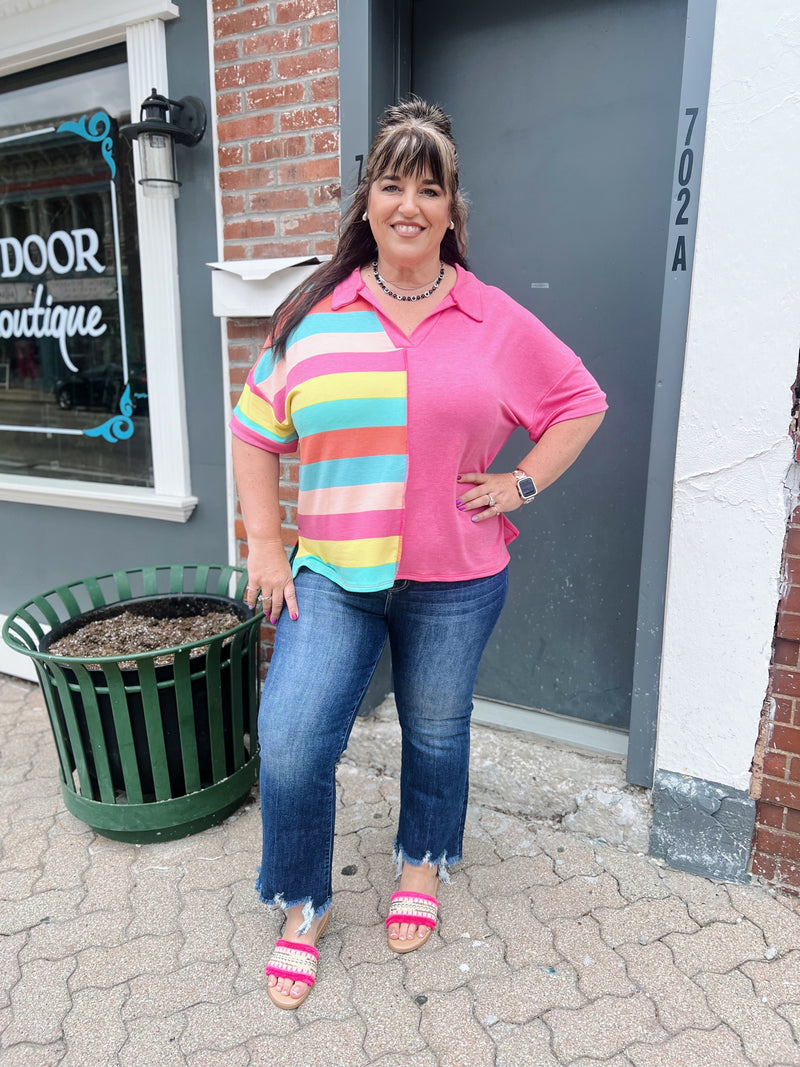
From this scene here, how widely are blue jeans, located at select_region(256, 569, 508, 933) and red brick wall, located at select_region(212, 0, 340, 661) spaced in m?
1.05

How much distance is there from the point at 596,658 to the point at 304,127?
2125 mm

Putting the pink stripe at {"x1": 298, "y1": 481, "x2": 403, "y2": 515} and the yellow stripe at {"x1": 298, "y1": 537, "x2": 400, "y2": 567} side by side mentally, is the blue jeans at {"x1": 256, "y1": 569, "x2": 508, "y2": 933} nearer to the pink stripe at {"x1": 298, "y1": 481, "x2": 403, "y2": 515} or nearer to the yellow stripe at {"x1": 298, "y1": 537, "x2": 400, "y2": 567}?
the yellow stripe at {"x1": 298, "y1": 537, "x2": 400, "y2": 567}

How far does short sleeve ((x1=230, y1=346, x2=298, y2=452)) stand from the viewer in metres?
1.86

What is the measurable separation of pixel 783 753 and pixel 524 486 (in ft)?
3.68

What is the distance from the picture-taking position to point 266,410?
74.4 inches

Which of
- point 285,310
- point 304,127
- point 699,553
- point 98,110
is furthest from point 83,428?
point 699,553

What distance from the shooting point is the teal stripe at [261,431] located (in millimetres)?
1902

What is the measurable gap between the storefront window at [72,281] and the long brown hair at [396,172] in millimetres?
1617

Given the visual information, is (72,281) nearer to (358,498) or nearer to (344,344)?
(344,344)

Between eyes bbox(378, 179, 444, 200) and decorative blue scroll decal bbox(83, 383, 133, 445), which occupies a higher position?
eyes bbox(378, 179, 444, 200)

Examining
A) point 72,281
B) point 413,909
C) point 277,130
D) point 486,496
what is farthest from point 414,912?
point 72,281

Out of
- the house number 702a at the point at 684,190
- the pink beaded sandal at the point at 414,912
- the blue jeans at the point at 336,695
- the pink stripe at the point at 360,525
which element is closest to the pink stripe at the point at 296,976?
the blue jeans at the point at 336,695

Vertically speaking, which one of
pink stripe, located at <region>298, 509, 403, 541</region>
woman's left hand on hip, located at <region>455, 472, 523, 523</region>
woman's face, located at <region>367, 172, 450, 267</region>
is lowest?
pink stripe, located at <region>298, 509, 403, 541</region>

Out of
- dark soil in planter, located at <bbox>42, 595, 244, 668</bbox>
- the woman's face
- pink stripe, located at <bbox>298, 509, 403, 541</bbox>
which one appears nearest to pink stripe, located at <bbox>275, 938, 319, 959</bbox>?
dark soil in planter, located at <bbox>42, 595, 244, 668</bbox>
